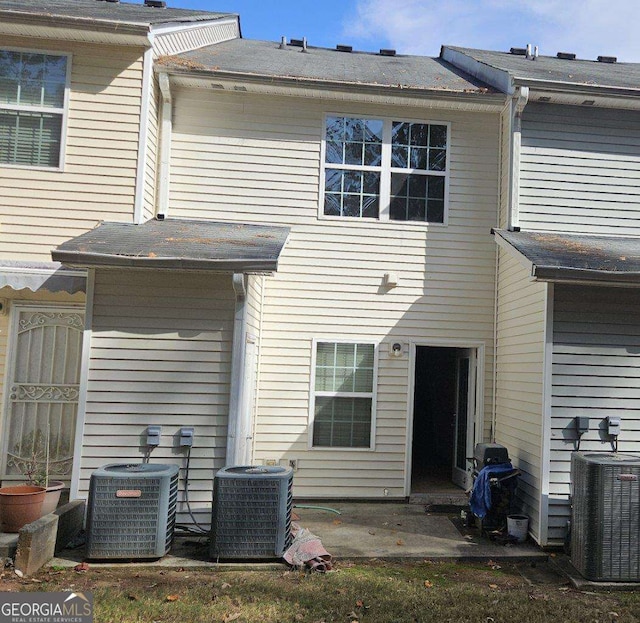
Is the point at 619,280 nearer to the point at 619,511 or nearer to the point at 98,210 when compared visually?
the point at 619,511

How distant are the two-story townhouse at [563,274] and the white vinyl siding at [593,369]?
1cm

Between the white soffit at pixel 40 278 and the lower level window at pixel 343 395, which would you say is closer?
the white soffit at pixel 40 278

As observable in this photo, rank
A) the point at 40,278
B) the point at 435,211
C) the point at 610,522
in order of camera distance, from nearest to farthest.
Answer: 1. the point at 610,522
2. the point at 40,278
3. the point at 435,211

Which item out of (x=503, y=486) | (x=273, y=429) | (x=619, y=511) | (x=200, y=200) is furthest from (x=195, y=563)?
(x=200, y=200)

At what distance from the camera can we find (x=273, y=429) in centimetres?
723

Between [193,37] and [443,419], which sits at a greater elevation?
[193,37]

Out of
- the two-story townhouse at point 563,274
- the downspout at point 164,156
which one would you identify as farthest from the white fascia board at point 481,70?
the downspout at point 164,156

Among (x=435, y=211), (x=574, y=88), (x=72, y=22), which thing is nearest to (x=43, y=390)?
(x=72, y=22)

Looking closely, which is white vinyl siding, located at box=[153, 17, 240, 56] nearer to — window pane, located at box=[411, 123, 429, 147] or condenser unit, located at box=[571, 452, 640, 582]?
window pane, located at box=[411, 123, 429, 147]

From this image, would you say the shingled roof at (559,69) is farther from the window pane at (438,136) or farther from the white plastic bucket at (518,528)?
the white plastic bucket at (518,528)

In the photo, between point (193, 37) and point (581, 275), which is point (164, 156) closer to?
point (193, 37)

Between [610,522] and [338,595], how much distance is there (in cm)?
253

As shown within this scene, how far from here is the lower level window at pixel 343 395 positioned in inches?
290

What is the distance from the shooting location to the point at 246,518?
4941mm
